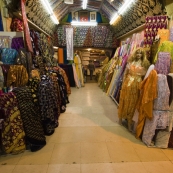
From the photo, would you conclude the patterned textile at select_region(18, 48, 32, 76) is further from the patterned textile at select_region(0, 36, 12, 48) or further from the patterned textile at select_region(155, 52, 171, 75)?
the patterned textile at select_region(155, 52, 171, 75)

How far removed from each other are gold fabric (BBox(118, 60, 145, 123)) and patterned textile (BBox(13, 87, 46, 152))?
1.51 meters

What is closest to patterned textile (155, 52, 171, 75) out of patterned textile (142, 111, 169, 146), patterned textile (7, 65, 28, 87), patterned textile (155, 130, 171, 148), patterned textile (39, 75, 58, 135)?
patterned textile (142, 111, 169, 146)

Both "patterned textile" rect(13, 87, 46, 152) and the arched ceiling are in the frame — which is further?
the arched ceiling

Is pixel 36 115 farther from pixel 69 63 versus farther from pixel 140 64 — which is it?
pixel 69 63

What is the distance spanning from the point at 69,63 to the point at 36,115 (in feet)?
15.5

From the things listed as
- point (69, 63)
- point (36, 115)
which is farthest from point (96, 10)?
point (36, 115)

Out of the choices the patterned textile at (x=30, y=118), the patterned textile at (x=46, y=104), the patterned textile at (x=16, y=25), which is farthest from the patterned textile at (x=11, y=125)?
the patterned textile at (x=16, y=25)

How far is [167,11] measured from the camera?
9.92ft

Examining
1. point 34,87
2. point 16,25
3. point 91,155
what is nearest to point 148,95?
point 91,155

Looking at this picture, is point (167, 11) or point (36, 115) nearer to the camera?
point (36, 115)

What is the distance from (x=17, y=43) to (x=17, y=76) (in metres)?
0.71

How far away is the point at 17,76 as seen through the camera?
7.19ft

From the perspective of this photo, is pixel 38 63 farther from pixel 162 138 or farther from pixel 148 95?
pixel 162 138

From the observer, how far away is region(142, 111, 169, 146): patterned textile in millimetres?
2105
